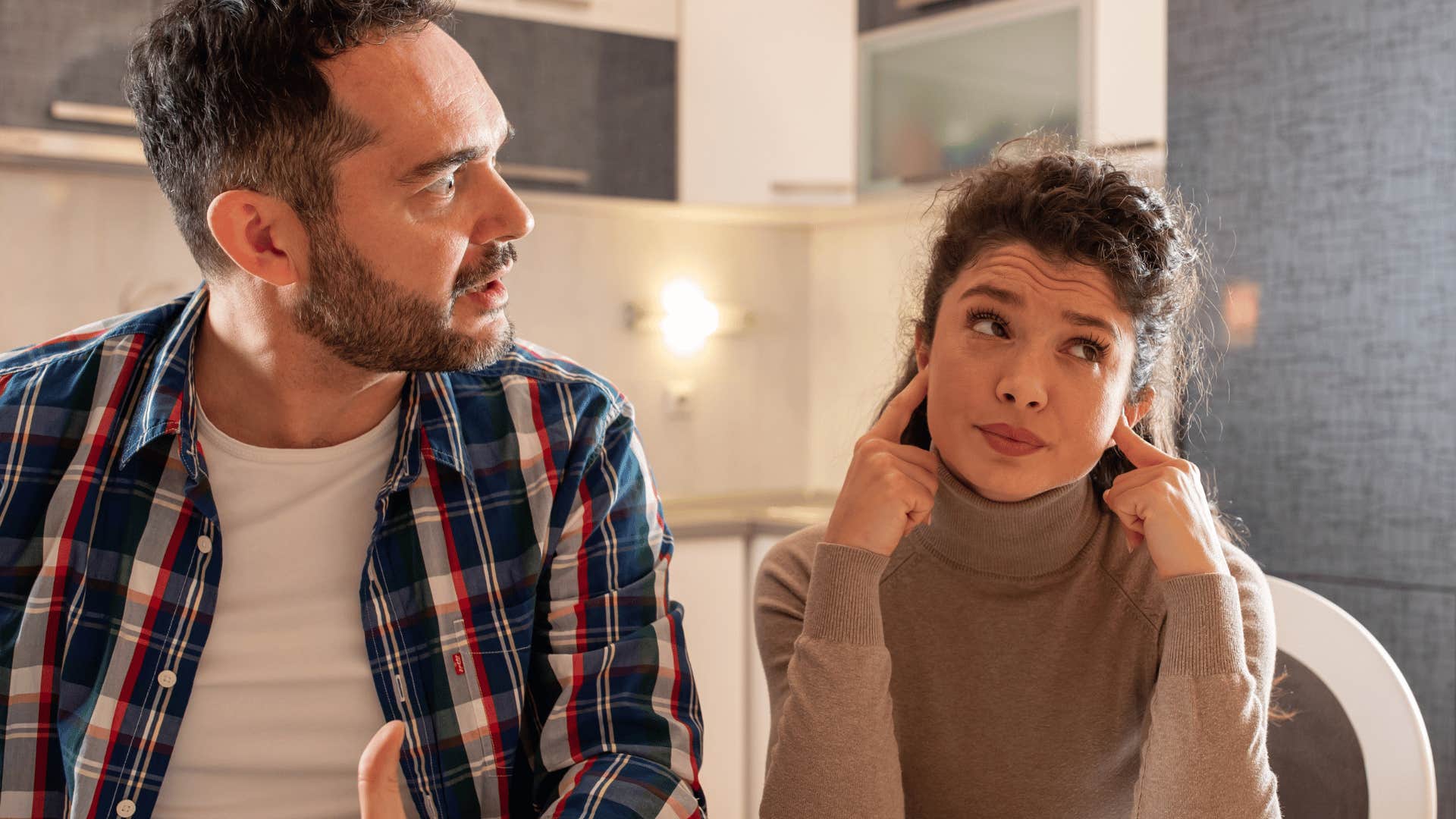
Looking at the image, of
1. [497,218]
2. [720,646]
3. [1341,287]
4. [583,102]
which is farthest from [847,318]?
[497,218]

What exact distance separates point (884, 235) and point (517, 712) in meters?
2.71

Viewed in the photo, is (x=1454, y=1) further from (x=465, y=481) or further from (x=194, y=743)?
(x=194, y=743)

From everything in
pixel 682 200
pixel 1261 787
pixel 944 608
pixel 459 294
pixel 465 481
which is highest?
pixel 682 200

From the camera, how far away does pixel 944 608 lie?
4.44 ft

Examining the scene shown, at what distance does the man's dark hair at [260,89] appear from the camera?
4.14 feet

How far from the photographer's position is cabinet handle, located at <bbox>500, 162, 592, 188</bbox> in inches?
122

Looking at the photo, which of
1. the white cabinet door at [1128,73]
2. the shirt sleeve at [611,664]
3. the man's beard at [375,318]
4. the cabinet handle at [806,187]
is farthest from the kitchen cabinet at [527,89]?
the shirt sleeve at [611,664]

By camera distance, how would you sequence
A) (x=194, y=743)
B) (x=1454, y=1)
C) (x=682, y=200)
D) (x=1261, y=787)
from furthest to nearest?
(x=682, y=200) → (x=1454, y=1) → (x=194, y=743) → (x=1261, y=787)

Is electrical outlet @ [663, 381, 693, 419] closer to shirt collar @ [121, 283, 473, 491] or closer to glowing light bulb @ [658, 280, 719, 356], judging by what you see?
glowing light bulb @ [658, 280, 719, 356]

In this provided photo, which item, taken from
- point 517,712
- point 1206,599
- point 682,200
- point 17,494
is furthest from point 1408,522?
point 682,200

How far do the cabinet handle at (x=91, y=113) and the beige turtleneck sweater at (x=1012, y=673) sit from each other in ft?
6.33

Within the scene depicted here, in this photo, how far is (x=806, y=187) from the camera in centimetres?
349

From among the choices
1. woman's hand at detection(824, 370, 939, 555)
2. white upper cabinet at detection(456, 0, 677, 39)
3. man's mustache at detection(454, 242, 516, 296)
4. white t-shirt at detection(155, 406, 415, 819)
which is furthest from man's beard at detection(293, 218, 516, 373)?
white upper cabinet at detection(456, 0, 677, 39)

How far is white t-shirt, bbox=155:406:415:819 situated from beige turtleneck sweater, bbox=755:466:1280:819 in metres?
0.41
